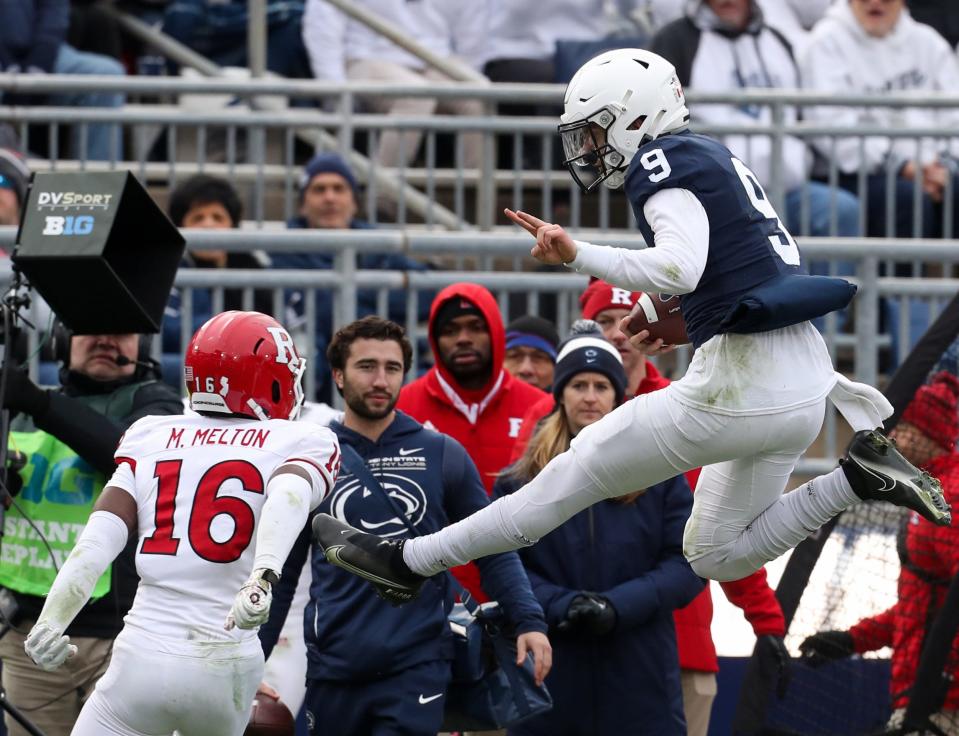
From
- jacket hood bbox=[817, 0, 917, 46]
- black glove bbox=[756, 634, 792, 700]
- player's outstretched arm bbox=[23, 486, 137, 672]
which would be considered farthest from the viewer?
jacket hood bbox=[817, 0, 917, 46]

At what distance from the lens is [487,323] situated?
7.26 metres

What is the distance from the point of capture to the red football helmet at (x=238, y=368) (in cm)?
525

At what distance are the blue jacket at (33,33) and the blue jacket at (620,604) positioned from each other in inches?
223

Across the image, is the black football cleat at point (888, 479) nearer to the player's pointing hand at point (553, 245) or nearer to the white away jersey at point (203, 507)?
the player's pointing hand at point (553, 245)

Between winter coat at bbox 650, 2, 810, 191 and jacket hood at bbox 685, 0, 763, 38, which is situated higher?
jacket hood at bbox 685, 0, 763, 38

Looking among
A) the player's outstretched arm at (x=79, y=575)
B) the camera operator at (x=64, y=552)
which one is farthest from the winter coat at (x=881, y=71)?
the player's outstretched arm at (x=79, y=575)

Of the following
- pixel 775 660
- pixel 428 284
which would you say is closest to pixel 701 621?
pixel 775 660

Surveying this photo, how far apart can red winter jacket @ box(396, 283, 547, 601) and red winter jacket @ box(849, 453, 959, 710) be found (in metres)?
1.62

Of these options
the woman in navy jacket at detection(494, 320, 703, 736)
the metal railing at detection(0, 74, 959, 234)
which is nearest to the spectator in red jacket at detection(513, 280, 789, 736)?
the woman in navy jacket at detection(494, 320, 703, 736)

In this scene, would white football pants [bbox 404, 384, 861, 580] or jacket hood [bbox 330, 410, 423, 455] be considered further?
jacket hood [bbox 330, 410, 423, 455]

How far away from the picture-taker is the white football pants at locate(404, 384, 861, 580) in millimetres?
5379

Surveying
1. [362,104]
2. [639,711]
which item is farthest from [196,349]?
[362,104]

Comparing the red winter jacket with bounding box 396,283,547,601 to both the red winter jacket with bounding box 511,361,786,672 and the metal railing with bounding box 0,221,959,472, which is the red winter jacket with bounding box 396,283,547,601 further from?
the metal railing with bounding box 0,221,959,472

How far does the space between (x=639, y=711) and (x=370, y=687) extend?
3.20ft
